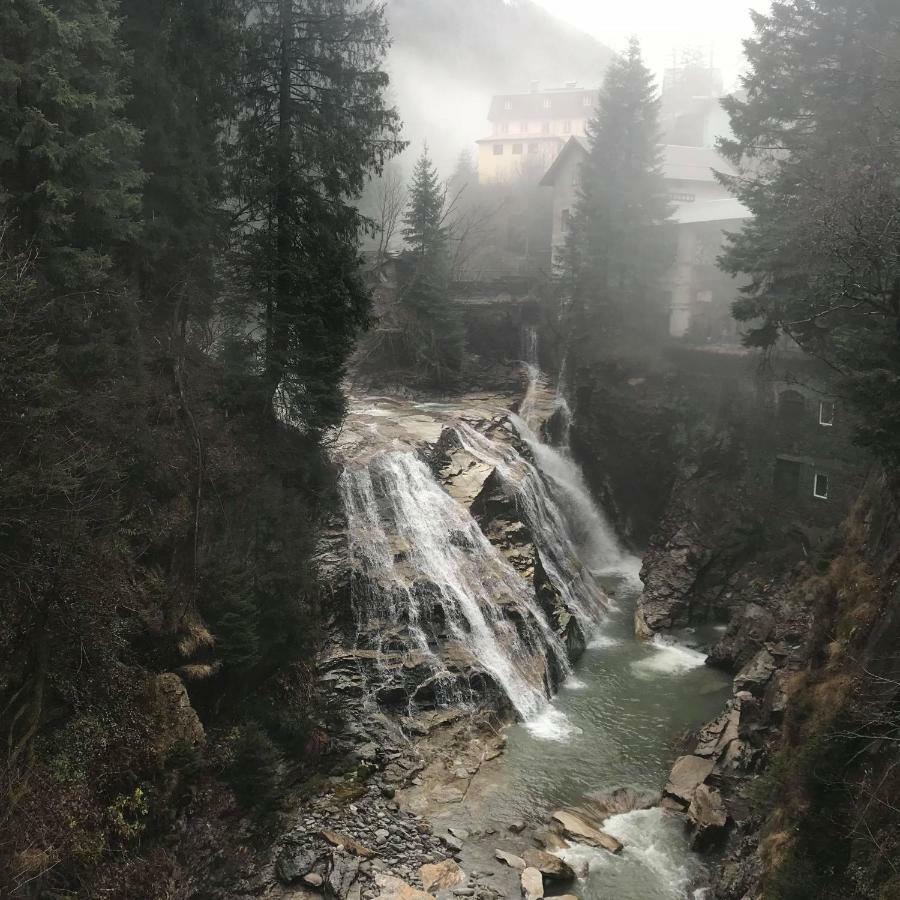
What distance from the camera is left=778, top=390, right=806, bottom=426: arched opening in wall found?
2569 cm

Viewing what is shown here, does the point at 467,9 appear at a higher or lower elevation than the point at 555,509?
higher

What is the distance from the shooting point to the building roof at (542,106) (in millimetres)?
71125

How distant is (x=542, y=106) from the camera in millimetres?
72562

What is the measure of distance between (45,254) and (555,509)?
1870cm

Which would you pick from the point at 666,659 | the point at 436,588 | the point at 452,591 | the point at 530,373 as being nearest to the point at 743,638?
the point at 666,659

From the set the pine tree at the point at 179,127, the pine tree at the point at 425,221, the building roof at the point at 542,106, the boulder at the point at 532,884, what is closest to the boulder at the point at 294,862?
the boulder at the point at 532,884

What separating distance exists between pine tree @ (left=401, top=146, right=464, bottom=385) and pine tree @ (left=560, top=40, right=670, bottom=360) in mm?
6345

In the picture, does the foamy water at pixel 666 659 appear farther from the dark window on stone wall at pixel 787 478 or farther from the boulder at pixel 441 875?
the boulder at pixel 441 875

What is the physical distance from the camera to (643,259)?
113ft

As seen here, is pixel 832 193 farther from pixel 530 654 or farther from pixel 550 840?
pixel 550 840

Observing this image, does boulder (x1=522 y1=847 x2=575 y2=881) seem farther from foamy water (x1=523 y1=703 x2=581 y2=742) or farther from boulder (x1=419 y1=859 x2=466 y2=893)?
foamy water (x1=523 y1=703 x2=581 y2=742)

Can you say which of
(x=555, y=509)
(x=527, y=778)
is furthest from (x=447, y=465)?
(x=527, y=778)

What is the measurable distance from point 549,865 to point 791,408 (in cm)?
2017

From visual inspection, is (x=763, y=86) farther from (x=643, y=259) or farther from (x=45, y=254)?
(x=45, y=254)
